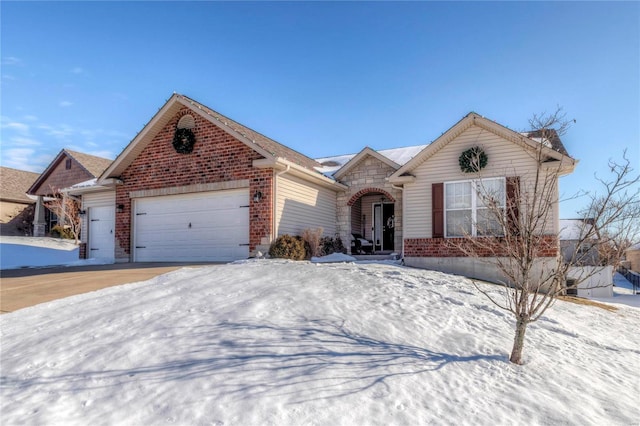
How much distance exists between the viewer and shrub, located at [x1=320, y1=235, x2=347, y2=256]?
14.3 metres

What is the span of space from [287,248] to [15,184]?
26.8 metres

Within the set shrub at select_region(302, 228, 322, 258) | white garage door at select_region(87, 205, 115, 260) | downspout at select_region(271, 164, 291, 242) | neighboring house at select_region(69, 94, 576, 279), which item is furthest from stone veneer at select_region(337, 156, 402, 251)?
white garage door at select_region(87, 205, 115, 260)

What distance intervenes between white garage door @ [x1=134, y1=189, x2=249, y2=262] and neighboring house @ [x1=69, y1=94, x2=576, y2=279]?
0.03m

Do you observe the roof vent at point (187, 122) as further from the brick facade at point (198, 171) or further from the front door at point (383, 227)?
the front door at point (383, 227)

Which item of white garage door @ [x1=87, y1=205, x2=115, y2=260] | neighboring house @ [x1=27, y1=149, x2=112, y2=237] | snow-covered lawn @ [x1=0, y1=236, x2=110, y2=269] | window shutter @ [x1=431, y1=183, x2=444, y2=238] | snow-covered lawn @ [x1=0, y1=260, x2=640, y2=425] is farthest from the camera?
neighboring house @ [x1=27, y1=149, x2=112, y2=237]

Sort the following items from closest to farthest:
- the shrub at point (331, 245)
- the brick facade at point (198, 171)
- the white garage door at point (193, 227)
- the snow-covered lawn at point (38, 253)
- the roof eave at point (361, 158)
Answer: the brick facade at point (198, 171) → the white garage door at point (193, 227) → the shrub at point (331, 245) → the snow-covered lawn at point (38, 253) → the roof eave at point (361, 158)

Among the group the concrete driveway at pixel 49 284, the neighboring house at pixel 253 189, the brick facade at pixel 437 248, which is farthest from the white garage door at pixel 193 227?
the brick facade at pixel 437 248

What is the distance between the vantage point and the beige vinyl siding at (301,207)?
41.0 feet

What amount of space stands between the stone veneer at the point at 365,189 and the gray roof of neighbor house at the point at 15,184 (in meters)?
24.0

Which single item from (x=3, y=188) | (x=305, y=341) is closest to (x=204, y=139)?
(x=305, y=341)

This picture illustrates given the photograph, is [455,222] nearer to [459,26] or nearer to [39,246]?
[459,26]

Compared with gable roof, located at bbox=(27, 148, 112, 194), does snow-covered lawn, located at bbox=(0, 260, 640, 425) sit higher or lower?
lower

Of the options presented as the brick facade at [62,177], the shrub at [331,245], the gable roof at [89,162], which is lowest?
the shrub at [331,245]

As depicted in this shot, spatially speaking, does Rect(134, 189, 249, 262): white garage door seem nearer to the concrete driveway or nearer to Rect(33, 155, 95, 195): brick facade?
the concrete driveway
